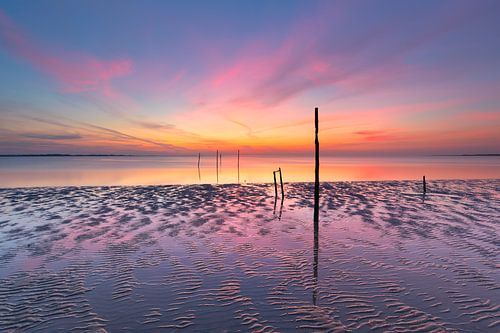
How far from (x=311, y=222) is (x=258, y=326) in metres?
11.7

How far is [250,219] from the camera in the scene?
18.7 metres

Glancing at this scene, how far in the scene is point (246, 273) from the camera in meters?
9.66

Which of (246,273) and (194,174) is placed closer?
(246,273)

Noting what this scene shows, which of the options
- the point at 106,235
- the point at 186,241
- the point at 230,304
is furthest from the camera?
the point at 106,235

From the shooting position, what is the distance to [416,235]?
14.4m

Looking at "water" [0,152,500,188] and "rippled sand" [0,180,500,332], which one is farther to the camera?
"water" [0,152,500,188]

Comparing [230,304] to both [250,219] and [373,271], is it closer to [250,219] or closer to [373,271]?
[373,271]

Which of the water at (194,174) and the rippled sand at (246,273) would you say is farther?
the water at (194,174)

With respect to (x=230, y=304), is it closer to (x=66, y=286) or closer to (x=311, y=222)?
(x=66, y=286)

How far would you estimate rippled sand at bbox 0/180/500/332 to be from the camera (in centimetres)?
681

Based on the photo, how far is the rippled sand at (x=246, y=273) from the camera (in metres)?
6.81

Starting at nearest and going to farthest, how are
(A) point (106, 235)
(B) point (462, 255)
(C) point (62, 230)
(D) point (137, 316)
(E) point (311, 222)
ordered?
(D) point (137, 316), (B) point (462, 255), (A) point (106, 235), (C) point (62, 230), (E) point (311, 222)

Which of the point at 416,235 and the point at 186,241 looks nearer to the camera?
the point at 186,241

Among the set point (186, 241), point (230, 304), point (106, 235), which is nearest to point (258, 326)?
point (230, 304)
